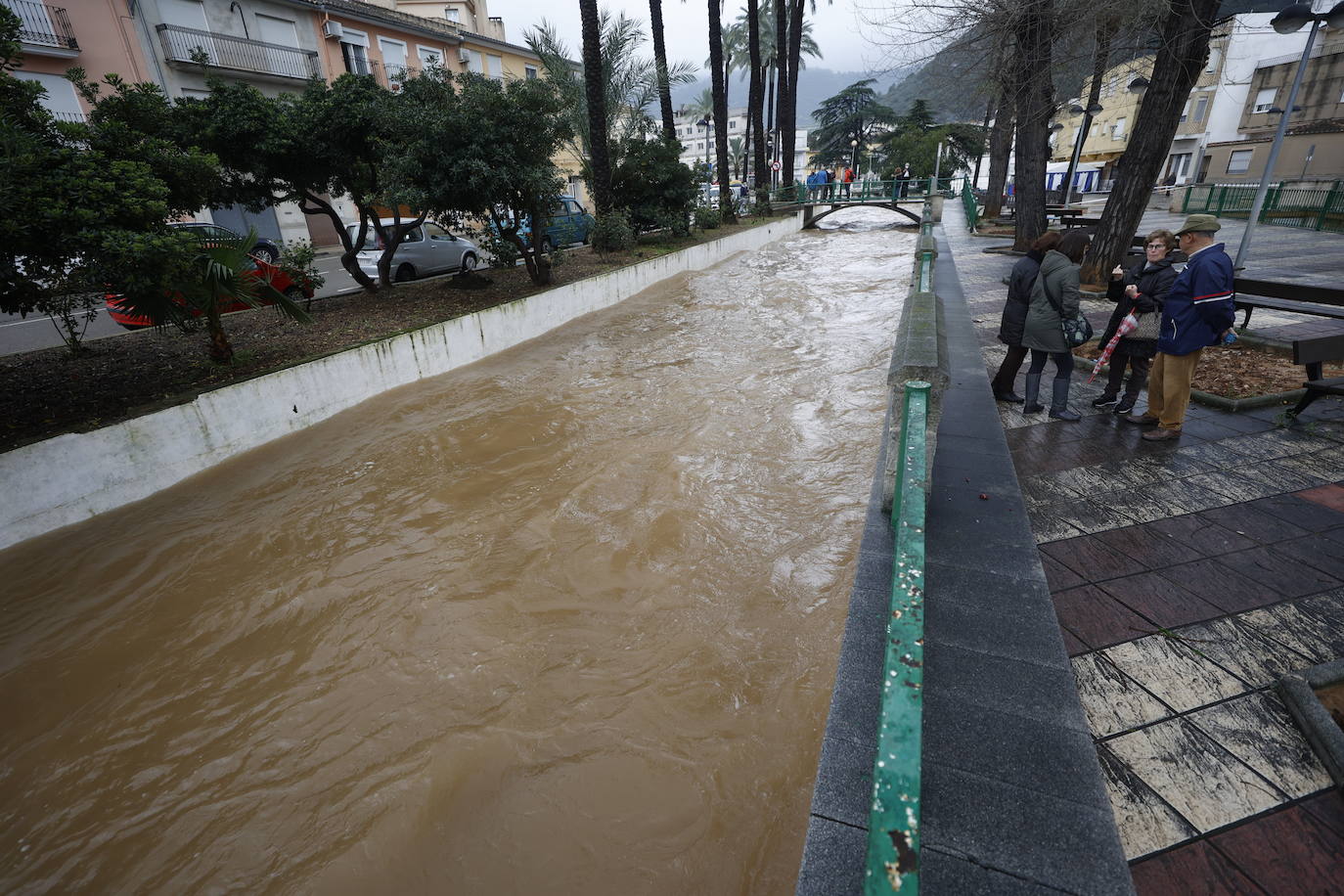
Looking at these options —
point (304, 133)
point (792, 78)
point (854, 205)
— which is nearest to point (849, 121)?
point (854, 205)

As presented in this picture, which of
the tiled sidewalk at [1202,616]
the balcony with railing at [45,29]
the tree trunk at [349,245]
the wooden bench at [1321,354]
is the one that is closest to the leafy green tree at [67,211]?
the tree trunk at [349,245]

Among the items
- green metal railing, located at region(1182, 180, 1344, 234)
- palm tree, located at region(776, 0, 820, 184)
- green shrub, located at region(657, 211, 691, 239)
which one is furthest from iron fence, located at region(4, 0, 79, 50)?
green metal railing, located at region(1182, 180, 1344, 234)

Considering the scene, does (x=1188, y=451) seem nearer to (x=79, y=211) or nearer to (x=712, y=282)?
(x=79, y=211)

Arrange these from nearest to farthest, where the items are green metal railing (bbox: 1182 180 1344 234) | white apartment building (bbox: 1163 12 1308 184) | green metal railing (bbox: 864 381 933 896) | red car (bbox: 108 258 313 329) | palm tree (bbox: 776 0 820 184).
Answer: green metal railing (bbox: 864 381 933 896)
red car (bbox: 108 258 313 329)
green metal railing (bbox: 1182 180 1344 234)
palm tree (bbox: 776 0 820 184)
white apartment building (bbox: 1163 12 1308 184)

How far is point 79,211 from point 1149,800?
7.29 meters

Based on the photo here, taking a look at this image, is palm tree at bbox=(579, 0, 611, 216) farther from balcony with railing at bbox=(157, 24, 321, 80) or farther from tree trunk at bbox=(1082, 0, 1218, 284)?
tree trunk at bbox=(1082, 0, 1218, 284)

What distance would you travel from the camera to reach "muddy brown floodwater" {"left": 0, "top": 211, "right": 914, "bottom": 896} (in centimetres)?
254

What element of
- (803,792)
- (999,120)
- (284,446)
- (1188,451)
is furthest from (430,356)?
(999,120)

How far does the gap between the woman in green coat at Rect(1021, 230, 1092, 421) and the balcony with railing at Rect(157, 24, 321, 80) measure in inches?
849

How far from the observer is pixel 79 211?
4.50 metres

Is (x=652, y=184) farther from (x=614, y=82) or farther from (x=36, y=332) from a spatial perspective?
(x=36, y=332)

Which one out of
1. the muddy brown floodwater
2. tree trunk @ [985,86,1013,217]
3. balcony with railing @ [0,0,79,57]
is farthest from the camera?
tree trunk @ [985,86,1013,217]

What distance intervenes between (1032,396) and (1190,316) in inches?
49.6

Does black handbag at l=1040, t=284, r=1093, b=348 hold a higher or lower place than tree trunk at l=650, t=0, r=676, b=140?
lower
